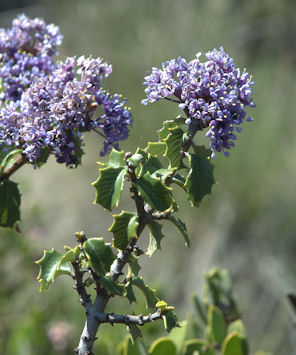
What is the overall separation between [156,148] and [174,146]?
0.21 feet

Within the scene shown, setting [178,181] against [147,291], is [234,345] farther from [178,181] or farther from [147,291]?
[178,181]

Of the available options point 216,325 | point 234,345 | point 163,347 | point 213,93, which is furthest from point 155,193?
point 216,325

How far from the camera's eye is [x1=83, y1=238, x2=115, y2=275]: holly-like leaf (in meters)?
1.17

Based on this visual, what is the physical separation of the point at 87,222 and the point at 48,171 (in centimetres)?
157

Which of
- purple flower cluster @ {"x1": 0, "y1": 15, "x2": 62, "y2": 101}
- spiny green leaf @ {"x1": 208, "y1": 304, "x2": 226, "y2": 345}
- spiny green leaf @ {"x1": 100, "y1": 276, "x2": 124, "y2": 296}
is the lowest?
spiny green leaf @ {"x1": 208, "y1": 304, "x2": 226, "y2": 345}

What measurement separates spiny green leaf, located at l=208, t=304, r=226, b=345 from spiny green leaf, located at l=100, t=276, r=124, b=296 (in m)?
0.77

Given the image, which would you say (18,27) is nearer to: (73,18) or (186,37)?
(186,37)

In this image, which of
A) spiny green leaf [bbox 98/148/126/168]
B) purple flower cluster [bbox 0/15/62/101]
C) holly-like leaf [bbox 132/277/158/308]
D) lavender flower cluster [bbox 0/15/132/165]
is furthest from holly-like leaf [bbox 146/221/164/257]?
purple flower cluster [bbox 0/15/62/101]

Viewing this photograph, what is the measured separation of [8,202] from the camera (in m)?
1.62

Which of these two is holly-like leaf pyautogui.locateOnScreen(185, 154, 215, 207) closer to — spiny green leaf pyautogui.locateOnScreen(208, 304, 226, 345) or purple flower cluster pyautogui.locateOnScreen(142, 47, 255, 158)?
purple flower cluster pyautogui.locateOnScreen(142, 47, 255, 158)

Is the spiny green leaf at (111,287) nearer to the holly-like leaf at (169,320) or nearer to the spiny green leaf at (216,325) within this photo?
the holly-like leaf at (169,320)

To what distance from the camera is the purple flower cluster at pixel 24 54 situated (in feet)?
5.68

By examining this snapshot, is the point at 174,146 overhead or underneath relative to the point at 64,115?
underneath

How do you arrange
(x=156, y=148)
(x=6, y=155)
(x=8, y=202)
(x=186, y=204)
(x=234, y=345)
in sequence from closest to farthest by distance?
(x=156, y=148)
(x=6, y=155)
(x=8, y=202)
(x=234, y=345)
(x=186, y=204)
